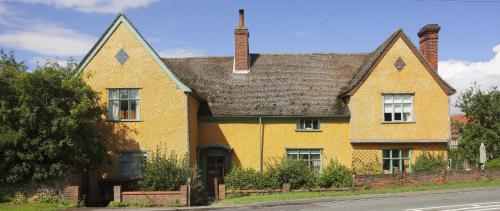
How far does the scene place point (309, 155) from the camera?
26.8m

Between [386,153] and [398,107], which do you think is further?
[386,153]

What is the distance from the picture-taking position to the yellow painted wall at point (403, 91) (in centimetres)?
2611

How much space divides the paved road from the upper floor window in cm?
774

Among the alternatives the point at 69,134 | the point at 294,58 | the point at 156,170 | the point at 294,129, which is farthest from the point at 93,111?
the point at 294,58

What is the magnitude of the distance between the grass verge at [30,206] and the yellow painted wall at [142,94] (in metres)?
4.40

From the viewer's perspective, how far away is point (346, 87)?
27.6m

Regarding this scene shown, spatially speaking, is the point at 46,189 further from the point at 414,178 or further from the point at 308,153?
the point at 414,178

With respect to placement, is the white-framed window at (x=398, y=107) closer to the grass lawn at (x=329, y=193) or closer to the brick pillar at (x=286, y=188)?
the grass lawn at (x=329, y=193)

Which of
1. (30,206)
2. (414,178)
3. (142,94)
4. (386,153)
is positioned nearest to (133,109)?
(142,94)

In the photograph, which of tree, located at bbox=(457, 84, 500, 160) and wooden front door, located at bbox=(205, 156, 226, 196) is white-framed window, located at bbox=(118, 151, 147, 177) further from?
tree, located at bbox=(457, 84, 500, 160)

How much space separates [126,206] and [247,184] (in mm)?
6363

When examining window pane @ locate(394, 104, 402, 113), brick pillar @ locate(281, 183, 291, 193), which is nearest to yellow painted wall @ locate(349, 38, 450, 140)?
window pane @ locate(394, 104, 402, 113)

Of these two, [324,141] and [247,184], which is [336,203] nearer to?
[247,184]

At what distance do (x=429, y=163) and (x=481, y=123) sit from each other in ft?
43.5
